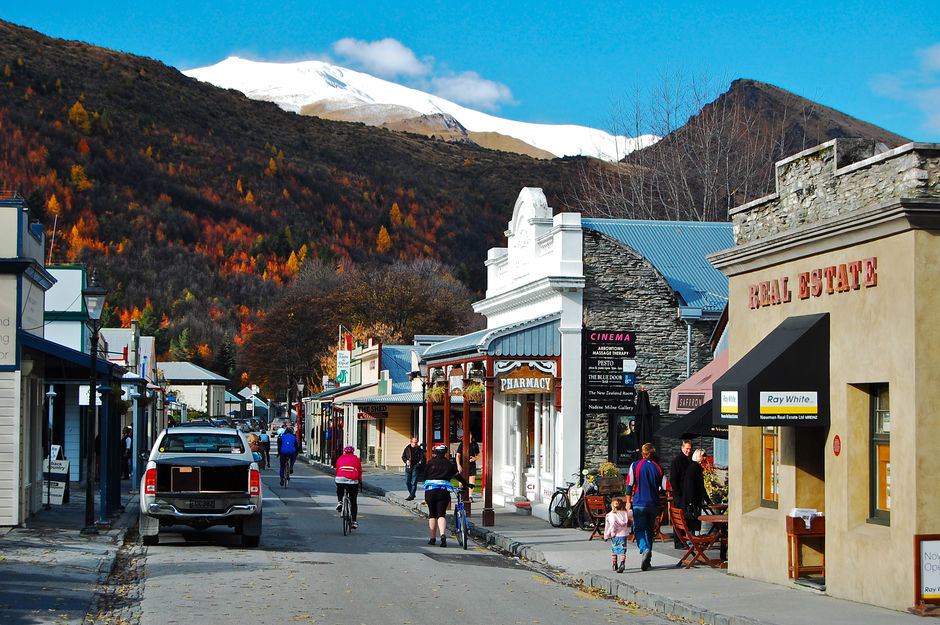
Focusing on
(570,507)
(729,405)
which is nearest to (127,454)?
(570,507)

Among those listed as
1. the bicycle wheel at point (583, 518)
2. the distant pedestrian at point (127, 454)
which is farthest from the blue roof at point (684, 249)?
the distant pedestrian at point (127, 454)

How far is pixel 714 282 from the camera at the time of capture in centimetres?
2669

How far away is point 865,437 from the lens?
13.1m

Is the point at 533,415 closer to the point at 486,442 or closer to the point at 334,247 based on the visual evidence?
the point at 486,442

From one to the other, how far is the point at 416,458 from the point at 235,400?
98.7m

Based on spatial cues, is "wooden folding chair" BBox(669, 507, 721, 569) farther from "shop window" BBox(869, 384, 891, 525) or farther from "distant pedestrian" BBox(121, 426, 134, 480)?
"distant pedestrian" BBox(121, 426, 134, 480)

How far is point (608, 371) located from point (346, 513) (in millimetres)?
7031

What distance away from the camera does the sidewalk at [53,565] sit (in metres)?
12.2

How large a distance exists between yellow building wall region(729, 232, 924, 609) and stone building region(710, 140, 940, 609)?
19 millimetres

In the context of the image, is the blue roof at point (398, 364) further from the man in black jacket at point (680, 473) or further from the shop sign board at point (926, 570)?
the shop sign board at point (926, 570)

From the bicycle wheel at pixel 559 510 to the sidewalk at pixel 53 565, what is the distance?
8293 mm

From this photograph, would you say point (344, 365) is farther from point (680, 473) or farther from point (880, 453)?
point (880, 453)

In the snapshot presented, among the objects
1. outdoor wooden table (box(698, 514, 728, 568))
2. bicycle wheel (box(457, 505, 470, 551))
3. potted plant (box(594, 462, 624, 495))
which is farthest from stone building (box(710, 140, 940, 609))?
potted plant (box(594, 462, 624, 495))

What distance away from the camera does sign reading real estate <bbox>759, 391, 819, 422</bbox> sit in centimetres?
1363
